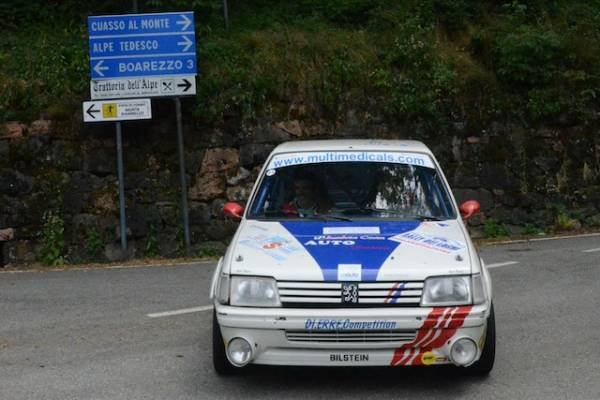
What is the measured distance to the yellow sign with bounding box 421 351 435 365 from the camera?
20.0 ft

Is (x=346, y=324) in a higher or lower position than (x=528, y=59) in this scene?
lower

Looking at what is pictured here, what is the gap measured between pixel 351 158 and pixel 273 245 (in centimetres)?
156

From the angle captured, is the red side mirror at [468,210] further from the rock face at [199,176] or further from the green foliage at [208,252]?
the rock face at [199,176]

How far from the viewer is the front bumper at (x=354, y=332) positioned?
5.96 metres

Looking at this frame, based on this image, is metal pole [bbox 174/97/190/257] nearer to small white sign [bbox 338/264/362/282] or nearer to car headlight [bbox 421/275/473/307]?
small white sign [bbox 338/264/362/282]

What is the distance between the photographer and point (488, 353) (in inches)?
255

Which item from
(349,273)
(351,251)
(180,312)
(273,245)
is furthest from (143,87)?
(349,273)

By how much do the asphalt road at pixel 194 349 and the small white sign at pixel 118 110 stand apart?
3.38 meters

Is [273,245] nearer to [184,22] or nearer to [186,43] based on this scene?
[186,43]

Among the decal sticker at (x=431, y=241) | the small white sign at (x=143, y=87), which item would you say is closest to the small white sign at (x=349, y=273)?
the decal sticker at (x=431, y=241)

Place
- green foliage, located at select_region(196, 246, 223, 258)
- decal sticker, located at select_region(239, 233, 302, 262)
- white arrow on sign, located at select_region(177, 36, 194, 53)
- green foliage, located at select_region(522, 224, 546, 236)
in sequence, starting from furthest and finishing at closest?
green foliage, located at select_region(522, 224, 546, 236) < green foliage, located at select_region(196, 246, 223, 258) < white arrow on sign, located at select_region(177, 36, 194, 53) < decal sticker, located at select_region(239, 233, 302, 262)

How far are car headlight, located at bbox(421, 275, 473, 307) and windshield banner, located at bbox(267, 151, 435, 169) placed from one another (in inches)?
73.3

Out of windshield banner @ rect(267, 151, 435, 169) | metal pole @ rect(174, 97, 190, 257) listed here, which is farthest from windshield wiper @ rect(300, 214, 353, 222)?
metal pole @ rect(174, 97, 190, 257)

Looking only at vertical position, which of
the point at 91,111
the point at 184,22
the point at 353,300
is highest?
the point at 184,22
